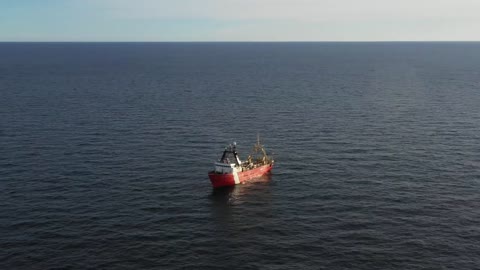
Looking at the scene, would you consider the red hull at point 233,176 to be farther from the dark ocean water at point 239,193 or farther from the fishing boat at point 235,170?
the dark ocean water at point 239,193

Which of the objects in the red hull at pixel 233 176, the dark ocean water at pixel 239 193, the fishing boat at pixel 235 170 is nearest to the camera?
the dark ocean water at pixel 239 193

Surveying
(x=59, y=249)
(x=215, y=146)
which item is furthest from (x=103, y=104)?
(x=59, y=249)

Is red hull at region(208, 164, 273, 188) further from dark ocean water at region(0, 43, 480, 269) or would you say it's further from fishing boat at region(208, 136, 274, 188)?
dark ocean water at region(0, 43, 480, 269)

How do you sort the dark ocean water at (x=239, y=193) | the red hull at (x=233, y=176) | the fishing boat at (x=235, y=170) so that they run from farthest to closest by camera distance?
the fishing boat at (x=235, y=170) < the red hull at (x=233, y=176) < the dark ocean water at (x=239, y=193)

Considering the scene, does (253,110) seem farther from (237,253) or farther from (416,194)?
(237,253)

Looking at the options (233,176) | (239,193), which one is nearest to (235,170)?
(233,176)

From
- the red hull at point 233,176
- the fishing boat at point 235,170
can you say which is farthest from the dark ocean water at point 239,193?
the fishing boat at point 235,170

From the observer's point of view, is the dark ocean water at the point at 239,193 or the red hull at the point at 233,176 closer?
the dark ocean water at the point at 239,193

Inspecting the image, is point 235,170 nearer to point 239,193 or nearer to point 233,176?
point 233,176

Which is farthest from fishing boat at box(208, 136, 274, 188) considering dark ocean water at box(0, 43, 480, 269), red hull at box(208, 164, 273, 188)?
dark ocean water at box(0, 43, 480, 269)
